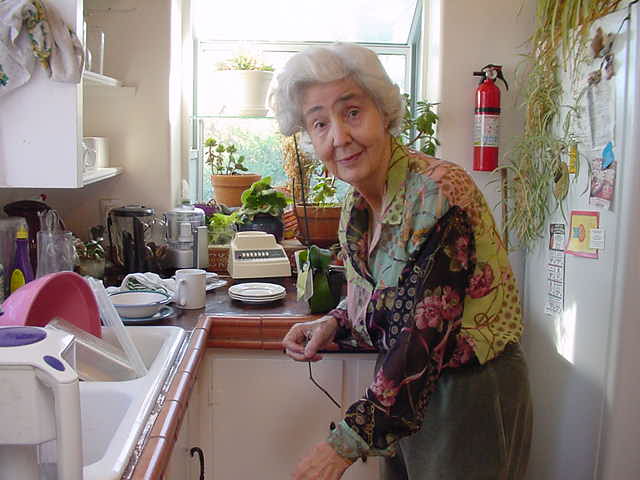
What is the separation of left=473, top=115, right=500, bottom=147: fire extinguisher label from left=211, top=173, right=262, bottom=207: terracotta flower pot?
40.8 inches

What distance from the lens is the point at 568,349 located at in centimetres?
191

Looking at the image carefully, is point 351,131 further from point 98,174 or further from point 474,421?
point 98,174

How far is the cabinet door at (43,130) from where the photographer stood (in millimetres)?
1663

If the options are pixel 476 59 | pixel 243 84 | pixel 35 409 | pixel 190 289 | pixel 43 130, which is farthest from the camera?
pixel 243 84

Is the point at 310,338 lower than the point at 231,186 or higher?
lower

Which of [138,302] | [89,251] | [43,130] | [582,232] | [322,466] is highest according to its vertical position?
[43,130]

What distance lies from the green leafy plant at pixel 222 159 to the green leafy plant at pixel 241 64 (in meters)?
0.31

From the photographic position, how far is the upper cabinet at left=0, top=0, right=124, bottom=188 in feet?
5.46

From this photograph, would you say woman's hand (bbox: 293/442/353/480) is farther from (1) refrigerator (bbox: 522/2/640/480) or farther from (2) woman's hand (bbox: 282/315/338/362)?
(1) refrigerator (bbox: 522/2/640/480)

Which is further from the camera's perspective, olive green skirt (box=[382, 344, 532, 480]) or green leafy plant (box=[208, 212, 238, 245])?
green leafy plant (box=[208, 212, 238, 245])

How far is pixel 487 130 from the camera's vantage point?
2.34 meters

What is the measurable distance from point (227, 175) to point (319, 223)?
0.57 metres

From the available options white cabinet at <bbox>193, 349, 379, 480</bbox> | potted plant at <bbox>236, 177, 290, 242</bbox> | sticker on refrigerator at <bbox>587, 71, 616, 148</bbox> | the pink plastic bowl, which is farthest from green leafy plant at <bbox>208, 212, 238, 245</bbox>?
sticker on refrigerator at <bbox>587, 71, 616, 148</bbox>

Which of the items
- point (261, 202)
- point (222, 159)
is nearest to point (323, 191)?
point (261, 202)
